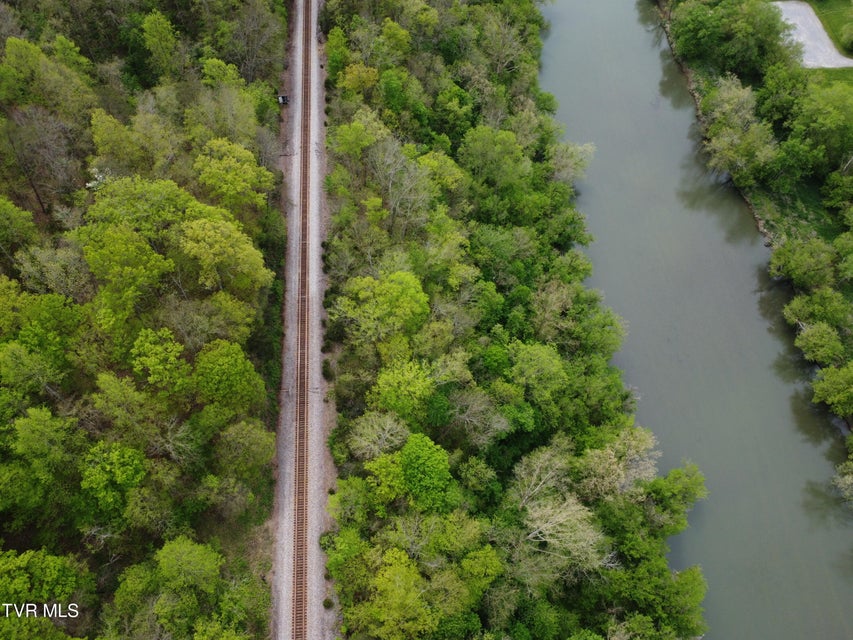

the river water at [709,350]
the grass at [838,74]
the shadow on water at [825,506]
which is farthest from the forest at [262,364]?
the grass at [838,74]

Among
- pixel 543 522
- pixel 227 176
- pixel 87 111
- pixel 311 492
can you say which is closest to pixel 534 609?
pixel 543 522

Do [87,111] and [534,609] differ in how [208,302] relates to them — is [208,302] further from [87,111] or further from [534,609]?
[534,609]

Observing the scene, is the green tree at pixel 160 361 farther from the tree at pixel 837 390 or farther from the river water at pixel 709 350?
the tree at pixel 837 390

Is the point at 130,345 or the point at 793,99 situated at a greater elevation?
the point at 793,99

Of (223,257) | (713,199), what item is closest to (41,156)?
(223,257)

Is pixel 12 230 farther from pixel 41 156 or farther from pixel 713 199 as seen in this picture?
pixel 713 199
